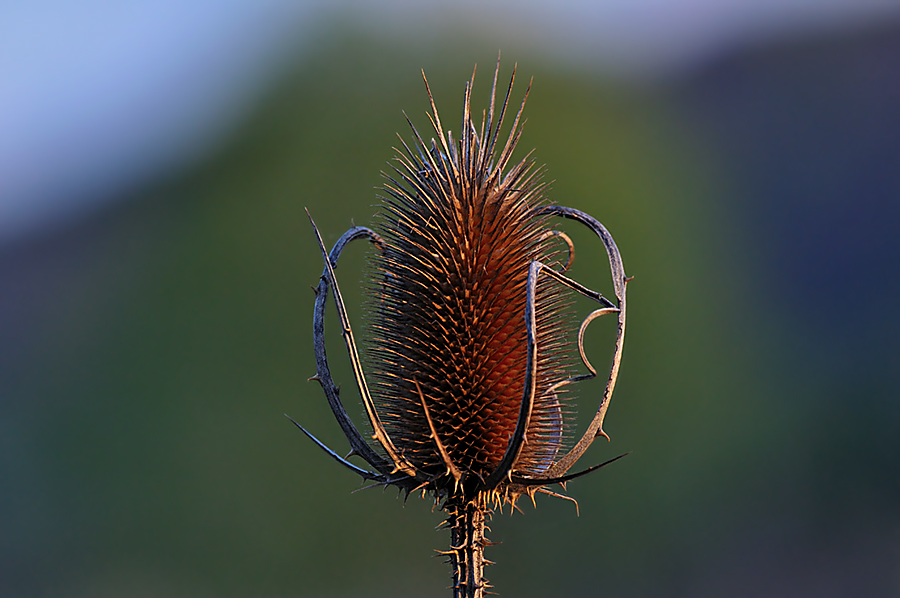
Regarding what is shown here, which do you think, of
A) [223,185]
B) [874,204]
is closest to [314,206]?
[223,185]

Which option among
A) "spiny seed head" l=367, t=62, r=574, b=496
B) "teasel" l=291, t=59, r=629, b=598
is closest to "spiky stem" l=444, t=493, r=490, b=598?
"teasel" l=291, t=59, r=629, b=598

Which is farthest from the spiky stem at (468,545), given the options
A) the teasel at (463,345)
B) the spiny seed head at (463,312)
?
the spiny seed head at (463,312)

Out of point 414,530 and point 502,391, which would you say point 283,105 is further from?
point 502,391

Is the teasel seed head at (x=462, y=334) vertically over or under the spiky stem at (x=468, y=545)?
over

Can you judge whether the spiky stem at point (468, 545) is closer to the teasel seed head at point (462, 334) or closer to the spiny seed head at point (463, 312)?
the teasel seed head at point (462, 334)

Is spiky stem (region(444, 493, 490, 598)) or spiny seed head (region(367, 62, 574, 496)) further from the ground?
spiny seed head (region(367, 62, 574, 496))

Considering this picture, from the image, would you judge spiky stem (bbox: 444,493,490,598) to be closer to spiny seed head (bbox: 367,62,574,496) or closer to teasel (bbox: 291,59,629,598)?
teasel (bbox: 291,59,629,598)
